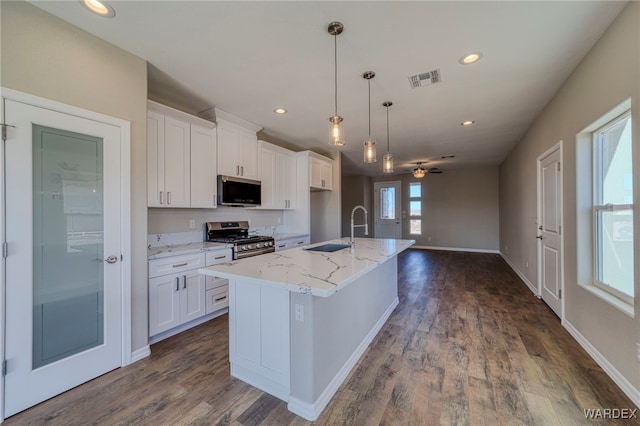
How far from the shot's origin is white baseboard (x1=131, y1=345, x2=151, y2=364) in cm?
223

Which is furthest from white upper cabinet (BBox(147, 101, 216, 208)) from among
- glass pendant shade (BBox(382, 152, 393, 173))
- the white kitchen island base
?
glass pendant shade (BBox(382, 152, 393, 173))

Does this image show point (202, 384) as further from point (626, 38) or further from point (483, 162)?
point (483, 162)

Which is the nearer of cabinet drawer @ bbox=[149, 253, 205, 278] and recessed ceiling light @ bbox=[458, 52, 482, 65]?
recessed ceiling light @ bbox=[458, 52, 482, 65]

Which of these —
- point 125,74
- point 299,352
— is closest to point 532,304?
point 299,352

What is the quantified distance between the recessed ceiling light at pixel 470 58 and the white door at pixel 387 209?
698 centimetres

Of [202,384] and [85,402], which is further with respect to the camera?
[202,384]

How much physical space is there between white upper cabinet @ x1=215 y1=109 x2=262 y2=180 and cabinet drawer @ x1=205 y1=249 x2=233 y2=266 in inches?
42.0

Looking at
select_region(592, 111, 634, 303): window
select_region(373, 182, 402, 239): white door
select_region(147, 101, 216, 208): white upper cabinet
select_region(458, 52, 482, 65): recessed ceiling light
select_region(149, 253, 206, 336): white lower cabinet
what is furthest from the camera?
select_region(373, 182, 402, 239): white door

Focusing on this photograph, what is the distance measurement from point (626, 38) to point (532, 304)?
3.06 metres

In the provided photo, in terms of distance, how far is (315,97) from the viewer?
3.04 meters

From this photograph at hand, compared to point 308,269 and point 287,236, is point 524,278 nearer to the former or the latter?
point 287,236

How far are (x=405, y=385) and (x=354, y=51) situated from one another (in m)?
2.64

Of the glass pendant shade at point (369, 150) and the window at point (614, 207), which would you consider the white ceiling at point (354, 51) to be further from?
the window at point (614, 207)

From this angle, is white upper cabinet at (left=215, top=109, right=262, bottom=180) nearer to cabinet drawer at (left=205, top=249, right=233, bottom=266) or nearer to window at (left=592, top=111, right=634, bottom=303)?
cabinet drawer at (left=205, top=249, right=233, bottom=266)
